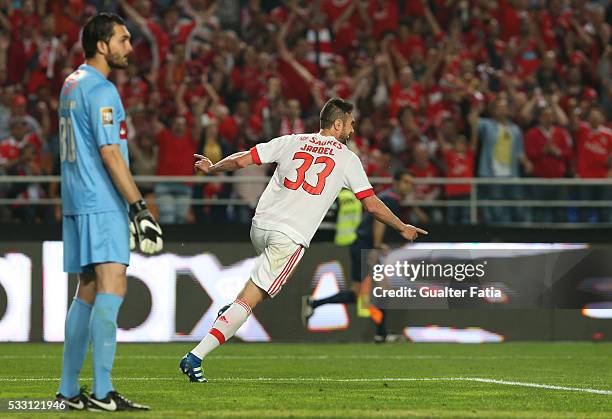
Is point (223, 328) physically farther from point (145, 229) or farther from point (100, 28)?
point (100, 28)

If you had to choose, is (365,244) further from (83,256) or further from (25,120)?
(83,256)

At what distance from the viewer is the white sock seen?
10148mm

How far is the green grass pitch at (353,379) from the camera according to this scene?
8.31 metres

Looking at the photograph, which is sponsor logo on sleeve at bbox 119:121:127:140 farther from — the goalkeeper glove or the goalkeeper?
the goalkeeper glove

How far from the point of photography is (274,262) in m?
10.5

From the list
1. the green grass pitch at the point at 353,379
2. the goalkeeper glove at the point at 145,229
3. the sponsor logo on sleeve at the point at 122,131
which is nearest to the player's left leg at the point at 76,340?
the green grass pitch at the point at 353,379

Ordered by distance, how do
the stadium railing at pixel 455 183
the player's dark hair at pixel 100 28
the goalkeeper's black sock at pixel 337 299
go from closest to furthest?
the player's dark hair at pixel 100 28 → the goalkeeper's black sock at pixel 337 299 → the stadium railing at pixel 455 183

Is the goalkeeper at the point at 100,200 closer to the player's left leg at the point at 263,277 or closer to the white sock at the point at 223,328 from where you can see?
the white sock at the point at 223,328

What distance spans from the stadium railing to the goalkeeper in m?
9.82

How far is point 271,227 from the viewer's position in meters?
10.5

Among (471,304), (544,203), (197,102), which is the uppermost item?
(197,102)

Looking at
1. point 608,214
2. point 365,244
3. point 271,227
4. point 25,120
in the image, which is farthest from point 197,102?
point 271,227

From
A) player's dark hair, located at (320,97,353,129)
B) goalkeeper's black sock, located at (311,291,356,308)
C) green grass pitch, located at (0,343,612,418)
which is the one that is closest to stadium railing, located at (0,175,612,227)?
goalkeeper's black sock, located at (311,291,356,308)

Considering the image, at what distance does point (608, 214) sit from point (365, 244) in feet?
15.4
